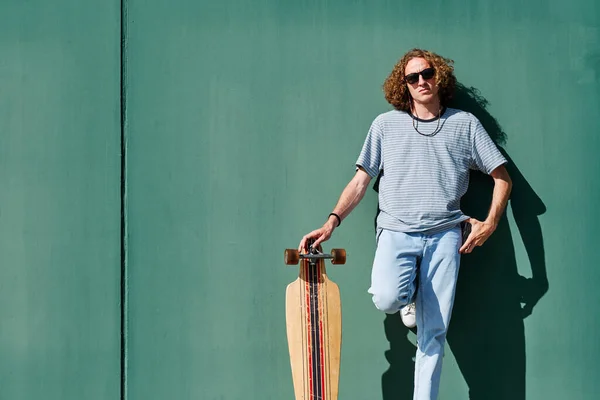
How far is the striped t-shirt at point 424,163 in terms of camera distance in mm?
4043

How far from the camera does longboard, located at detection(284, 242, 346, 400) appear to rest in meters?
3.99

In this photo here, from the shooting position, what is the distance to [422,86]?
4.12m

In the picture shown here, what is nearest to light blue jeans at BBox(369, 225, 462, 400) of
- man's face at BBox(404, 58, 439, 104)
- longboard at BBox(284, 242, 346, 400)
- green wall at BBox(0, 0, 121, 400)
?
longboard at BBox(284, 242, 346, 400)

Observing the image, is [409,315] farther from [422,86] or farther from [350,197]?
[422,86]

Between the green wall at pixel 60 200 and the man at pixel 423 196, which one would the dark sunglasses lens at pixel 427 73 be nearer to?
the man at pixel 423 196

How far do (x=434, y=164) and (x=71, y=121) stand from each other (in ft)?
5.75

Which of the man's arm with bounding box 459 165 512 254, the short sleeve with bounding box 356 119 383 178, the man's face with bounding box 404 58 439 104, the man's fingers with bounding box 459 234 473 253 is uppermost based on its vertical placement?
the man's face with bounding box 404 58 439 104

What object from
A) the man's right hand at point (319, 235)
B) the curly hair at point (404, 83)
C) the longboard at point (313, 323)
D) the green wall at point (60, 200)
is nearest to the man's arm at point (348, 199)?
the man's right hand at point (319, 235)

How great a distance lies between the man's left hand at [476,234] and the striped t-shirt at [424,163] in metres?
0.07

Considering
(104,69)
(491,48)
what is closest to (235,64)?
(104,69)

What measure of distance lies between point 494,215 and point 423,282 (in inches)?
18.2

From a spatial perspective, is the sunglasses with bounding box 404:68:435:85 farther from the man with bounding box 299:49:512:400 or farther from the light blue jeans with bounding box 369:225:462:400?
the light blue jeans with bounding box 369:225:462:400

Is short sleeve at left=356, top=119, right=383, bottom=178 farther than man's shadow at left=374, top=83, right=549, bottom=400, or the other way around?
man's shadow at left=374, top=83, right=549, bottom=400

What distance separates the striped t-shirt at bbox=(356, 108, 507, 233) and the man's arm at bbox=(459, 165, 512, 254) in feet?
0.21
